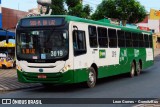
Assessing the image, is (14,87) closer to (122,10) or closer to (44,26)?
(44,26)

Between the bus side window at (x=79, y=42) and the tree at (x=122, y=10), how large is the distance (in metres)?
33.9

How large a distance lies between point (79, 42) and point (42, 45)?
1418 mm

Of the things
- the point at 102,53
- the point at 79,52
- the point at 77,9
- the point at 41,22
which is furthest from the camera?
the point at 77,9

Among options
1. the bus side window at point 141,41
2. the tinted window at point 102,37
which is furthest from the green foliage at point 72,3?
the tinted window at point 102,37

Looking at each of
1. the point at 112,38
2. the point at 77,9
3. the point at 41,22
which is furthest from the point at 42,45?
the point at 77,9

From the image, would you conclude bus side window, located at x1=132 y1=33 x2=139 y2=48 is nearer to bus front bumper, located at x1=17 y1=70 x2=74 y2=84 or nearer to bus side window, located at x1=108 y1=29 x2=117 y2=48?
bus side window, located at x1=108 y1=29 x2=117 y2=48

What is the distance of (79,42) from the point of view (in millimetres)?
15352

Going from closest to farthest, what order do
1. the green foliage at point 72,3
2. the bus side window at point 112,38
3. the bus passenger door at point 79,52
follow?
1. the bus passenger door at point 79,52
2. the bus side window at point 112,38
3. the green foliage at point 72,3

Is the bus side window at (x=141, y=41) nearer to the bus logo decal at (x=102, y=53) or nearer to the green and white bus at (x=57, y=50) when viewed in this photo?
the bus logo decal at (x=102, y=53)

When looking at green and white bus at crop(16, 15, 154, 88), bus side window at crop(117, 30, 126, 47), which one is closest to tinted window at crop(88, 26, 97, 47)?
green and white bus at crop(16, 15, 154, 88)

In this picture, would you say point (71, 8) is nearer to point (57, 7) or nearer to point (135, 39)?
point (57, 7)

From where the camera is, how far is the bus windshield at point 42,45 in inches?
577

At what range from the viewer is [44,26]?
15.0 m

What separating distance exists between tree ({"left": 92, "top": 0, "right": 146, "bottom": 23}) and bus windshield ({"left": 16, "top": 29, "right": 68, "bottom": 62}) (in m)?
34.8
